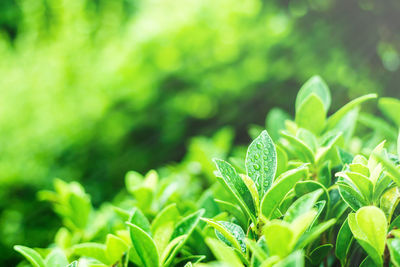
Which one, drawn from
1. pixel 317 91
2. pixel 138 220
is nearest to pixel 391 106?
pixel 317 91

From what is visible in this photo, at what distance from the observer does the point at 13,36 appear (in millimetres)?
8672

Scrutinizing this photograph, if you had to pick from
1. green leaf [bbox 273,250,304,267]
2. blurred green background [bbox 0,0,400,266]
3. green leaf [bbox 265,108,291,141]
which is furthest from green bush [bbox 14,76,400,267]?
blurred green background [bbox 0,0,400,266]

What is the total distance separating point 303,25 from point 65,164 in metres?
2.58

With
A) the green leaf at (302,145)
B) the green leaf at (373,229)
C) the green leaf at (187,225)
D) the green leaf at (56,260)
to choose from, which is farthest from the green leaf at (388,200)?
the green leaf at (56,260)

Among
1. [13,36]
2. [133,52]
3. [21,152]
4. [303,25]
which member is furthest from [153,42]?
[13,36]

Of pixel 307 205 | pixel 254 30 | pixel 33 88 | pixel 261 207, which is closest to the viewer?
pixel 307 205

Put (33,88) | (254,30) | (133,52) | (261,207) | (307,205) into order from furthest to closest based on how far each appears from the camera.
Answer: (33,88), (133,52), (254,30), (261,207), (307,205)

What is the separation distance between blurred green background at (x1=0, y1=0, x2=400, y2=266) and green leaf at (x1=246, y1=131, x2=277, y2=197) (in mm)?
2453

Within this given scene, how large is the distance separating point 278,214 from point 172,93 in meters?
2.78

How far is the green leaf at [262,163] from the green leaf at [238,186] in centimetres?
3

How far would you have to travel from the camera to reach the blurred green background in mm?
3090

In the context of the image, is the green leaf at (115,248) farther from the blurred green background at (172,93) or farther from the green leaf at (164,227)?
the blurred green background at (172,93)

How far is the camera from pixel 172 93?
355cm

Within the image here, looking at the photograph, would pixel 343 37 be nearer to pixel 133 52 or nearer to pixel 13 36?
pixel 133 52
